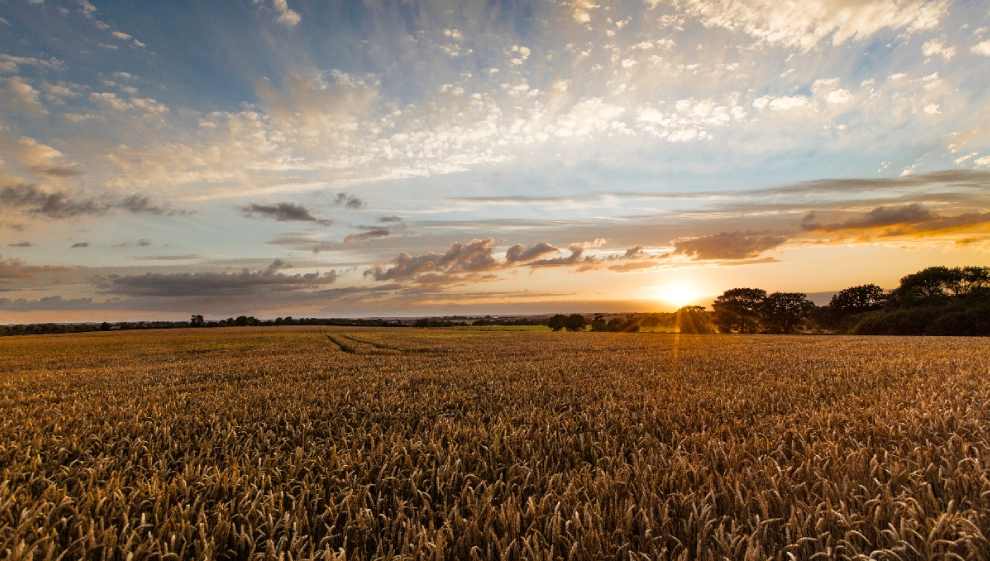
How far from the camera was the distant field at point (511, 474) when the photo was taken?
8.12ft

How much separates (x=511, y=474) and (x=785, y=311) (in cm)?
9256

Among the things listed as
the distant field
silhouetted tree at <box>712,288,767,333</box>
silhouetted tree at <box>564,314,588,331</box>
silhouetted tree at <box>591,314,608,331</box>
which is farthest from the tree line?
the distant field

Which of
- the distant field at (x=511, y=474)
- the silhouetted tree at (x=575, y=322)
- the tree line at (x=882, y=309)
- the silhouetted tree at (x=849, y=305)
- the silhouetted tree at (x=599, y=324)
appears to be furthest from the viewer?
the silhouetted tree at (x=575, y=322)

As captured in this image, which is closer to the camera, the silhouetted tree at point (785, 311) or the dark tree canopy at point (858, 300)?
the dark tree canopy at point (858, 300)

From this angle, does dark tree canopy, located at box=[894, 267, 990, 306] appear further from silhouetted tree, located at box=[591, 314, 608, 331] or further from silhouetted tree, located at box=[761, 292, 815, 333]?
silhouetted tree, located at box=[591, 314, 608, 331]

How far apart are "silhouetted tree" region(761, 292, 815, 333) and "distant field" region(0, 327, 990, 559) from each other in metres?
81.7

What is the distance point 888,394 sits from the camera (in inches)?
286

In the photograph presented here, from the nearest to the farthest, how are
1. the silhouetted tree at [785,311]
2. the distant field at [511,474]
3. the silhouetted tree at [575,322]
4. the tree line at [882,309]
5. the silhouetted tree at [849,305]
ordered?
1. the distant field at [511,474]
2. the tree line at [882,309]
3. the silhouetted tree at [849,305]
4. the silhouetted tree at [785,311]
5. the silhouetted tree at [575,322]

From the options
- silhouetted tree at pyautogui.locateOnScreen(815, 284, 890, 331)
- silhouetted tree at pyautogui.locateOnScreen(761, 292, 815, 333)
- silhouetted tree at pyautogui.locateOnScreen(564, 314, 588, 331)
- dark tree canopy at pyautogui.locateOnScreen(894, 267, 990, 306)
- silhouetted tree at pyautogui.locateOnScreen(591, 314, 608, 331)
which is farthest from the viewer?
silhouetted tree at pyautogui.locateOnScreen(564, 314, 588, 331)

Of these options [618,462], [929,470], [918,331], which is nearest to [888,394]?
[929,470]

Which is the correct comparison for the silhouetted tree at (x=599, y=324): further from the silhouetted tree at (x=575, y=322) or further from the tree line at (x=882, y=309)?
the tree line at (x=882, y=309)

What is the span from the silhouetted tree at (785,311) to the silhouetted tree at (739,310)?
4.23 ft

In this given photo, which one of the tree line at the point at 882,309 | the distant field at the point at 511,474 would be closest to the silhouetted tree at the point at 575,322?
the tree line at the point at 882,309

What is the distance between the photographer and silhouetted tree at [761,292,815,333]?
253 ft
